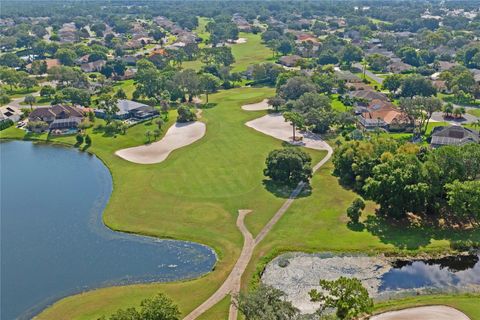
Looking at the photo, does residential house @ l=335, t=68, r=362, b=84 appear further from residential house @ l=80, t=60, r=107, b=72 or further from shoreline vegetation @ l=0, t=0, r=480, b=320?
residential house @ l=80, t=60, r=107, b=72

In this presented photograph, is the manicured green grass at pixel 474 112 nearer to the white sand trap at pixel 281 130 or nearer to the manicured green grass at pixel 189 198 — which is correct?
the white sand trap at pixel 281 130

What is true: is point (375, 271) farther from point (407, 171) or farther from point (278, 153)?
point (278, 153)

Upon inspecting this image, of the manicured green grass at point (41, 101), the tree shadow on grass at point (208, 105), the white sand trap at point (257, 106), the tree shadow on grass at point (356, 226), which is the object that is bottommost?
the tree shadow on grass at point (208, 105)

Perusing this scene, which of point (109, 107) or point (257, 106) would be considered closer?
point (109, 107)

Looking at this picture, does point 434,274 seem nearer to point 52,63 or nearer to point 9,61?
point 52,63

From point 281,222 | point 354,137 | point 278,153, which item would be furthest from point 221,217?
point 354,137

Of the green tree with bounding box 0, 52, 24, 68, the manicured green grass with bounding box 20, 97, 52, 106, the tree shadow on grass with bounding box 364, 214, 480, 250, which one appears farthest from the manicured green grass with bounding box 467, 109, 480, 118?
the green tree with bounding box 0, 52, 24, 68

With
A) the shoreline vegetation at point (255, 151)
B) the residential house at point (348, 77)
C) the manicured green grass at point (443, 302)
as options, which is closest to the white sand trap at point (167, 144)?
the shoreline vegetation at point (255, 151)

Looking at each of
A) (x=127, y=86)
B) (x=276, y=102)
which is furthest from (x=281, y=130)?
(x=127, y=86)
